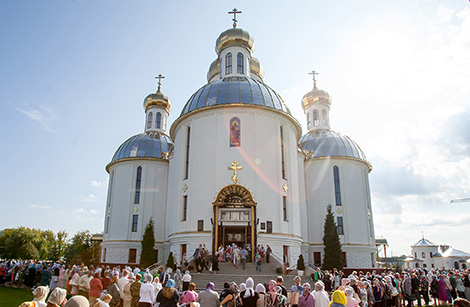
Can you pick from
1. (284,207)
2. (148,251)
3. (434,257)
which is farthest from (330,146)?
(434,257)

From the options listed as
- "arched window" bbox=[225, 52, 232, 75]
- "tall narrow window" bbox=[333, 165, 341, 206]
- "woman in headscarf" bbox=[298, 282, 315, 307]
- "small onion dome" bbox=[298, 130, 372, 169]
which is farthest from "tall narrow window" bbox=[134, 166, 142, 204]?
"woman in headscarf" bbox=[298, 282, 315, 307]

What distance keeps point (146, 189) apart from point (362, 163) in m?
21.4

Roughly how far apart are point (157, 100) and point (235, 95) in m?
17.1

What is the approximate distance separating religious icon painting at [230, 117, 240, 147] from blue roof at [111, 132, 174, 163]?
11580 millimetres

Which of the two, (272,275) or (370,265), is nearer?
(272,275)

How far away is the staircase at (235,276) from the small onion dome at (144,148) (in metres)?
17.5

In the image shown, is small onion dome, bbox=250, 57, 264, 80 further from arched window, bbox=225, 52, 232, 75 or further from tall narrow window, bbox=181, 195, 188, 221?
tall narrow window, bbox=181, 195, 188, 221

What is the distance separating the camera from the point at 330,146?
3550cm

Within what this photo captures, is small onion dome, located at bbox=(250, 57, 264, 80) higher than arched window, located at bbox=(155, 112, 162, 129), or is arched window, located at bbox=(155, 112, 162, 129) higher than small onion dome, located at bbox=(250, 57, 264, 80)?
small onion dome, located at bbox=(250, 57, 264, 80)

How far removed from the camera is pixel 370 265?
108ft

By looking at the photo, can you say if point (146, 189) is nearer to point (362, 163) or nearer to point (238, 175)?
point (238, 175)

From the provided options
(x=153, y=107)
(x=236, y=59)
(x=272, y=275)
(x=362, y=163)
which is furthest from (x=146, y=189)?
(x=362, y=163)

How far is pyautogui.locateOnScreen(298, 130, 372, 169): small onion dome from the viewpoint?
35.0 m

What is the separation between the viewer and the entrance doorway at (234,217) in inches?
929
